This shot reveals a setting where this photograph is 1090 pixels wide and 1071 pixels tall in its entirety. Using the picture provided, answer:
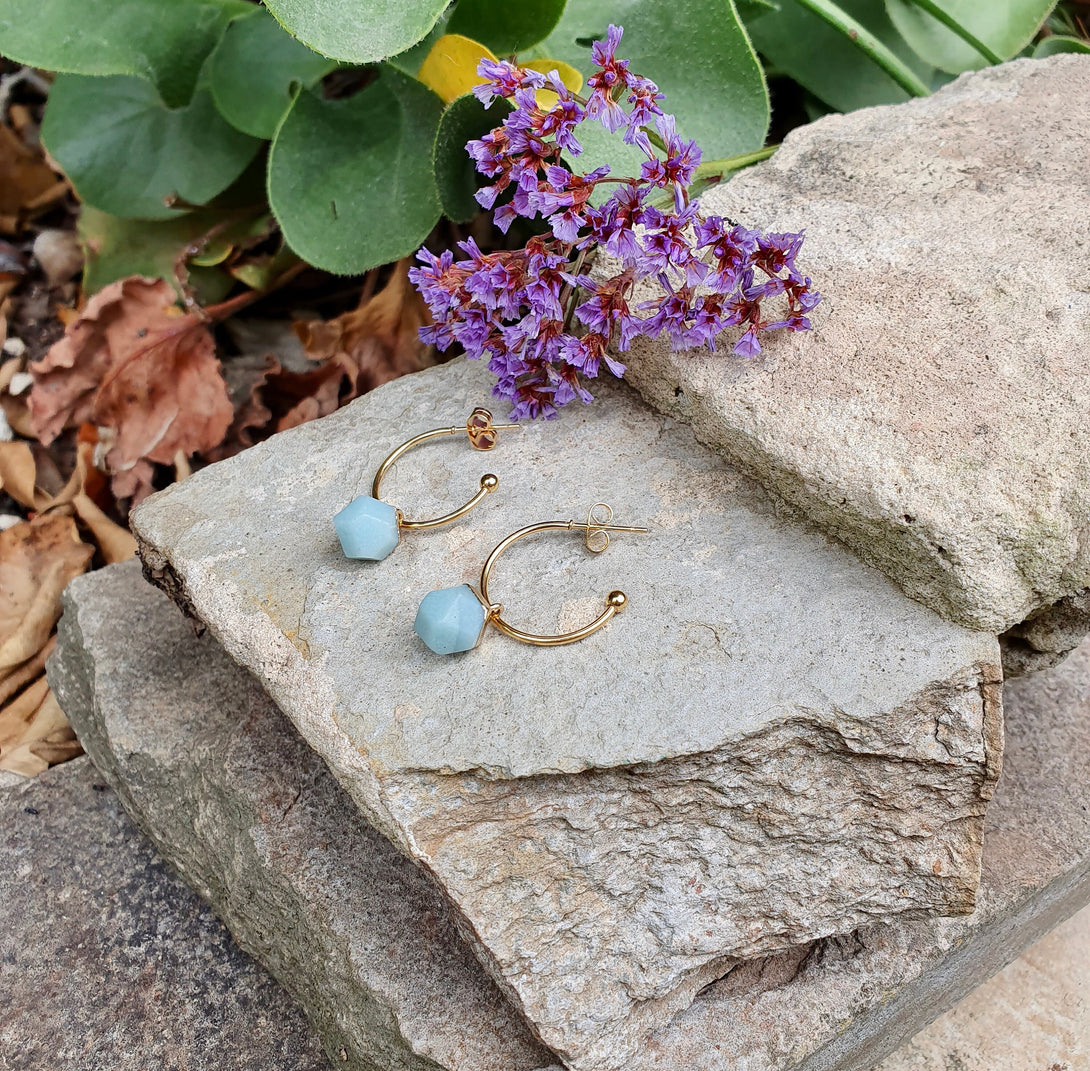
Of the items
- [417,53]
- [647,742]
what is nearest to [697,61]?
[417,53]

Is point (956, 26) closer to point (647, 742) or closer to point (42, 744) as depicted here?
point (647, 742)

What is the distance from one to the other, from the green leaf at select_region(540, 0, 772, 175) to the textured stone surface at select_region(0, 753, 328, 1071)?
1043mm

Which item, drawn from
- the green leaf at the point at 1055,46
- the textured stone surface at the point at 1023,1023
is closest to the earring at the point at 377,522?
the textured stone surface at the point at 1023,1023

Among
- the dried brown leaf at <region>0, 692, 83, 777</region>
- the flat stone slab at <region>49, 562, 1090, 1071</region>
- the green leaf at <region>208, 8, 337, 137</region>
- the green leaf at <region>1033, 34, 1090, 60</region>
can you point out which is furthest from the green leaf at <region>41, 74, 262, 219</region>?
the green leaf at <region>1033, 34, 1090, 60</region>

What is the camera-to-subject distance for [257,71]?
1.54 metres

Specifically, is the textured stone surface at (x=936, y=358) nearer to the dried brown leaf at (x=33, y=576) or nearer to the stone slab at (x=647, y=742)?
the stone slab at (x=647, y=742)

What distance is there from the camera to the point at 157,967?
3.74 feet

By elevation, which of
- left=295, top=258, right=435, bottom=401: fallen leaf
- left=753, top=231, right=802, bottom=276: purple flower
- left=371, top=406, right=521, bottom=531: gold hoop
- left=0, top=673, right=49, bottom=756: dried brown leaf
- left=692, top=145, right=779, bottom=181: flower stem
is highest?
left=753, top=231, right=802, bottom=276: purple flower

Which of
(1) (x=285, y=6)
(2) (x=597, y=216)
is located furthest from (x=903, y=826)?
(1) (x=285, y=6)

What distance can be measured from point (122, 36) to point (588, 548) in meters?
0.93

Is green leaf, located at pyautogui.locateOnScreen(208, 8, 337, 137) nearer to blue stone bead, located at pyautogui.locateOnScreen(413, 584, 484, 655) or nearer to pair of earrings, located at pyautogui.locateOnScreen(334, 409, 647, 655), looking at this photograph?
pair of earrings, located at pyautogui.locateOnScreen(334, 409, 647, 655)

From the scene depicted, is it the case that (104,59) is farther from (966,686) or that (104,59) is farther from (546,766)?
(966,686)

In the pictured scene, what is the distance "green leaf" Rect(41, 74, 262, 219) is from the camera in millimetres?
1630

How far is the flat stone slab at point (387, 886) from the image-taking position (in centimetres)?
101
